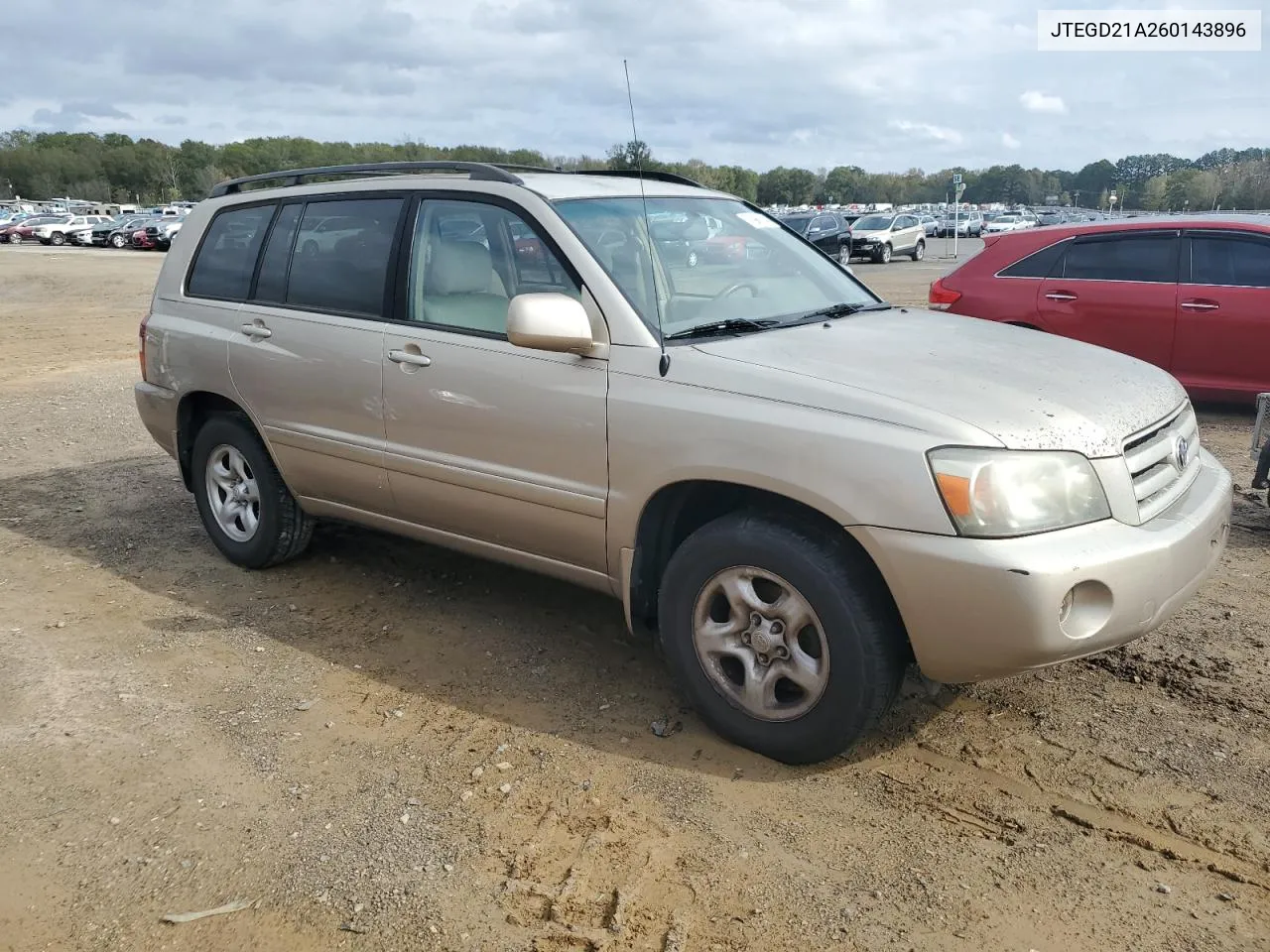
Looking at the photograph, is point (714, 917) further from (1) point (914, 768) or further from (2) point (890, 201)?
(2) point (890, 201)

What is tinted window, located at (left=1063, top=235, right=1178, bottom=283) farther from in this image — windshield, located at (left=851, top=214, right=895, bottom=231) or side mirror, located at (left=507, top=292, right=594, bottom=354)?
windshield, located at (left=851, top=214, right=895, bottom=231)

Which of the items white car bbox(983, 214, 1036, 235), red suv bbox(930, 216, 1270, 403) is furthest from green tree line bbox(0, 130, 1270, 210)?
red suv bbox(930, 216, 1270, 403)

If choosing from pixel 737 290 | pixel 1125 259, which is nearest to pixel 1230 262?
pixel 1125 259

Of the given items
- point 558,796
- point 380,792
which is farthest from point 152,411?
point 558,796

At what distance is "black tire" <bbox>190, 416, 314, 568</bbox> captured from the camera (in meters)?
4.98

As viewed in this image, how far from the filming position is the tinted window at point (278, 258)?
4805 mm

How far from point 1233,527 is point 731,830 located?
3842mm

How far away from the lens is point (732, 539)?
322 cm

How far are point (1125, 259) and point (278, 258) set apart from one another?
641cm

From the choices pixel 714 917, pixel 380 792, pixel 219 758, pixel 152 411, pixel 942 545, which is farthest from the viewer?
pixel 152 411

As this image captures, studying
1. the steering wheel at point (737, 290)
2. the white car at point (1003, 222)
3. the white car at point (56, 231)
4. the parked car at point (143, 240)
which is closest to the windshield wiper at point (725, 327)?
the steering wheel at point (737, 290)

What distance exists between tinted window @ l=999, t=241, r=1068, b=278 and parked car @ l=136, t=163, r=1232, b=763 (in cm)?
440

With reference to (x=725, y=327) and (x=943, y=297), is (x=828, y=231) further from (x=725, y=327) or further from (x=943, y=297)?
(x=725, y=327)

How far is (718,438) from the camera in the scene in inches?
127
